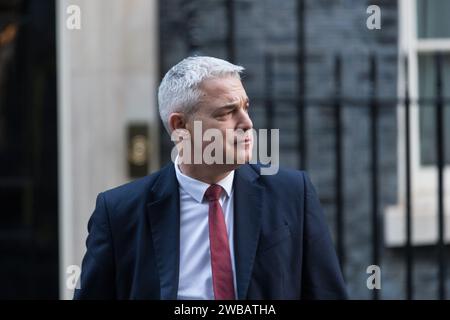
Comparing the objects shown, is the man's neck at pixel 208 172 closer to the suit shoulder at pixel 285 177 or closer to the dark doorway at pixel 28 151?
the suit shoulder at pixel 285 177

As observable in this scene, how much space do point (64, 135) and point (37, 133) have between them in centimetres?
25

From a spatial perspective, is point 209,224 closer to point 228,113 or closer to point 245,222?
point 245,222

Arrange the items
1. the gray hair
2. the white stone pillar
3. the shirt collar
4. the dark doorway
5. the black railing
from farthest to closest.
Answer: the dark doorway → the white stone pillar → the black railing → the shirt collar → the gray hair

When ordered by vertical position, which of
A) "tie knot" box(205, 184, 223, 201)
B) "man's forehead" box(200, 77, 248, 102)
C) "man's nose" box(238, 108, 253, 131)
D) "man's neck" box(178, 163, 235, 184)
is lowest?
"tie knot" box(205, 184, 223, 201)

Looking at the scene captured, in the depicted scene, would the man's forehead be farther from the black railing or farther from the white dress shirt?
the black railing

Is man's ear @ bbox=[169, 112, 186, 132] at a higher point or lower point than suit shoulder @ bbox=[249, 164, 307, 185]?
higher

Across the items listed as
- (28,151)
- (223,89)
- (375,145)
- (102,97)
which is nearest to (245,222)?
(223,89)

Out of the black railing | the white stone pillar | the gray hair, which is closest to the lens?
the gray hair

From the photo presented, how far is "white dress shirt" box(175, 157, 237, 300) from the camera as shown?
3082 mm

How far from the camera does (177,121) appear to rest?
10.4 feet

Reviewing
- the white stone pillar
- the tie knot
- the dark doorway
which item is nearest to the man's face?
the tie knot

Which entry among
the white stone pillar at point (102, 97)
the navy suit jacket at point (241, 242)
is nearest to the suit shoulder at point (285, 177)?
the navy suit jacket at point (241, 242)

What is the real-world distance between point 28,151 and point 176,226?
3.58 m

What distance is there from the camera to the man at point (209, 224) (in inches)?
121
